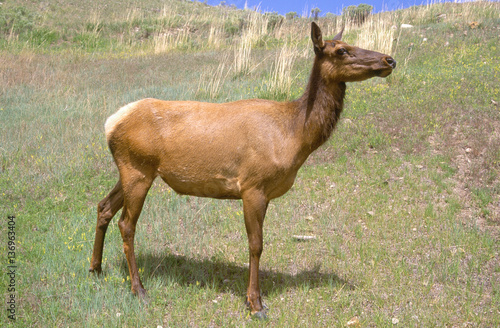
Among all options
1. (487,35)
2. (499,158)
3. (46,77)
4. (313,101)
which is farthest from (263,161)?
(487,35)

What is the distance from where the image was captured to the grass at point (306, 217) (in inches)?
182

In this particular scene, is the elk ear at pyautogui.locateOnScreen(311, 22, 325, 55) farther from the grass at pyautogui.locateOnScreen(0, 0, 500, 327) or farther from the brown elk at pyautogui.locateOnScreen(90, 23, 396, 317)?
the grass at pyautogui.locateOnScreen(0, 0, 500, 327)

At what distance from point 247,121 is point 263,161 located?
1.64 feet

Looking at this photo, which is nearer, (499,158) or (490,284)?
(490,284)

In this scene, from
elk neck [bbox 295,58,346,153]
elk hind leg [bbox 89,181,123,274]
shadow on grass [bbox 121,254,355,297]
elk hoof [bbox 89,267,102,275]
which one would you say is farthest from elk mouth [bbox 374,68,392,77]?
elk hoof [bbox 89,267,102,275]

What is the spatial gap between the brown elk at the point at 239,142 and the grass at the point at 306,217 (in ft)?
1.85

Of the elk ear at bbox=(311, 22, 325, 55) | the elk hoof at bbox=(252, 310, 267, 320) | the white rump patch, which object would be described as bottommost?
the elk hoof at bbox=(252, 310, 267, 320)

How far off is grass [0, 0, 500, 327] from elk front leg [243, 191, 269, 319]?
0.18m

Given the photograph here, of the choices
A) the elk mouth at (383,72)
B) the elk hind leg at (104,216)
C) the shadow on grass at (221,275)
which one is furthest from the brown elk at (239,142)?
the shadow on grass at (221,275)

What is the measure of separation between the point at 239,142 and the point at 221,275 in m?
1.80

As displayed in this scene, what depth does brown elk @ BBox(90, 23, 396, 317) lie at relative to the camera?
14.4ft

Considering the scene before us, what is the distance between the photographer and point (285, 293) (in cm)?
491

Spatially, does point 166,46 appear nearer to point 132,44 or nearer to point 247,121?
point 132,44

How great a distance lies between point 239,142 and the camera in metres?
4.47
